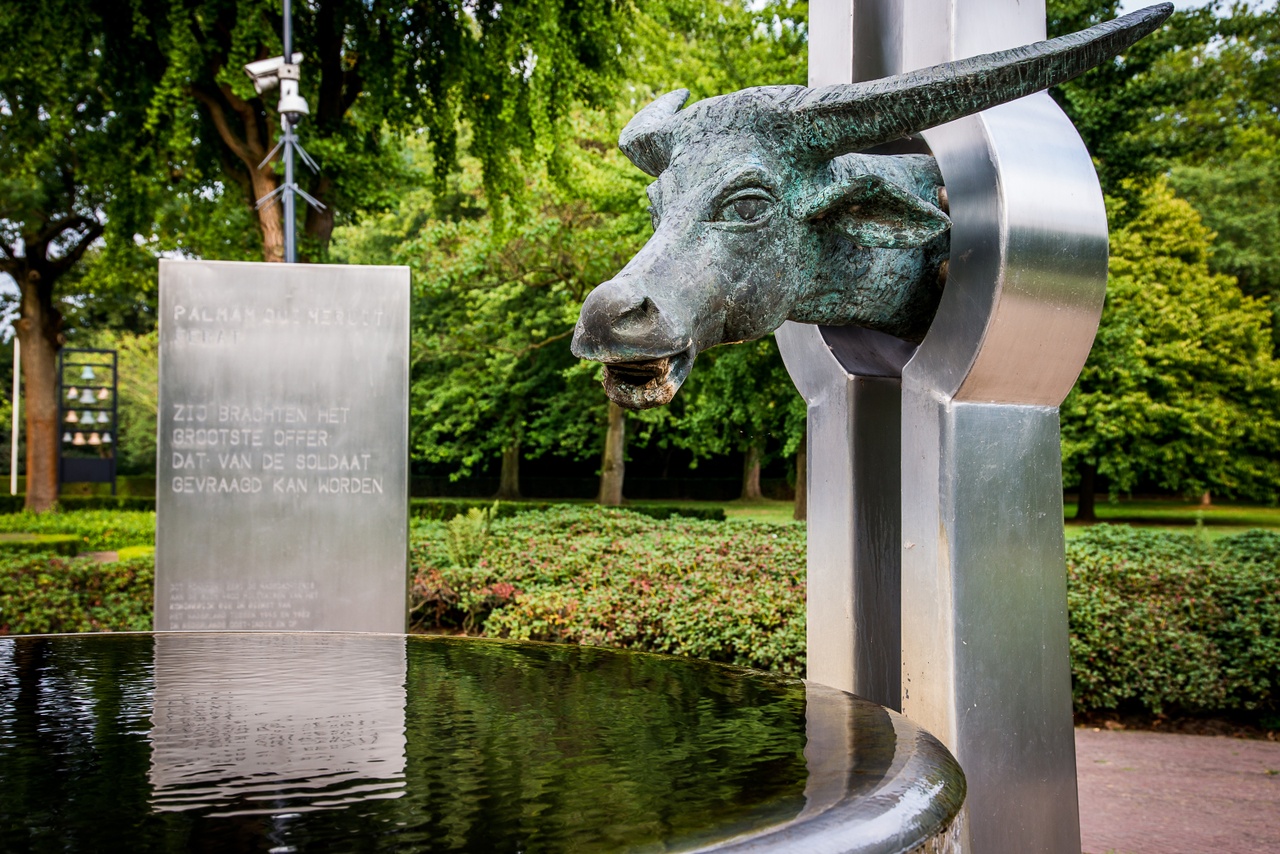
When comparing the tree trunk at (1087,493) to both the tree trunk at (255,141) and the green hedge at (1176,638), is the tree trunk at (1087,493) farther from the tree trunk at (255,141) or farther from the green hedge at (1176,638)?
the tree trunk at (255,141)

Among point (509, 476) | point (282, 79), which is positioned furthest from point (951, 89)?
point (509, 476)

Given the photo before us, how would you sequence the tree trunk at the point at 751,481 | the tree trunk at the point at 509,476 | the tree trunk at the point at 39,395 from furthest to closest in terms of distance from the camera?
the tree trunk at the point at 751,481 < the tree trunk at the point at 509,476 < the tree trunk at the point at 39,395

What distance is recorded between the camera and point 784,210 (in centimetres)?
221

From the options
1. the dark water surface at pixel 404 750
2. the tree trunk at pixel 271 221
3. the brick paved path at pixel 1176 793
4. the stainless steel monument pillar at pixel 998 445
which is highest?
the tree trunk at pixel 271 221

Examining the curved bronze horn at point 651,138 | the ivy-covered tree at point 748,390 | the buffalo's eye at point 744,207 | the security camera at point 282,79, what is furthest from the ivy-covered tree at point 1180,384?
the buffalo's eye at point 744,207

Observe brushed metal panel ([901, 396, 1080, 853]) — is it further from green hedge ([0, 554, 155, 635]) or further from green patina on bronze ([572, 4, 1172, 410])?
green hedge ([0, 554, 155, 635])

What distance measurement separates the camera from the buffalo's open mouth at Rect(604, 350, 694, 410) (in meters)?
1.96

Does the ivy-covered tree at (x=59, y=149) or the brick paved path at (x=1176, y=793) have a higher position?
the ivy-covered tree at (x=59, y=149)

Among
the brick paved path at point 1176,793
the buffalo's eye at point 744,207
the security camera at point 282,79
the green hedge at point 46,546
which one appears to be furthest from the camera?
the green hedge at point 46,546

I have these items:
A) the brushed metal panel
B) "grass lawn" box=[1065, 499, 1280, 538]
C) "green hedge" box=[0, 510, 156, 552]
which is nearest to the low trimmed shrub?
the brushed metal panel

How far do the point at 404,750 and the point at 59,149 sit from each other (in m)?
24.0

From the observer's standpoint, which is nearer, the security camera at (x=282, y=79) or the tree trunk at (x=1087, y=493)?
the security camera at (x=282, y=79)

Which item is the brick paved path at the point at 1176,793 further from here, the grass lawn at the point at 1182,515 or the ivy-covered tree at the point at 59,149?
the grass lawn at the point at 1182,515

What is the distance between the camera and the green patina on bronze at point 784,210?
77.1 inches
